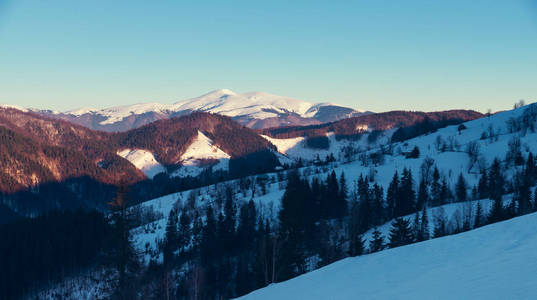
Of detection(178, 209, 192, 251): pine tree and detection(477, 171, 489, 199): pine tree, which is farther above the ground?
detection(477, 171, 489, 199): pine tree

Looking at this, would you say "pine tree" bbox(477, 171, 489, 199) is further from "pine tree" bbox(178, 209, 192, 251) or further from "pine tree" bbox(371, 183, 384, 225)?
"pine tree" bbox(178, 209, 192, 251)

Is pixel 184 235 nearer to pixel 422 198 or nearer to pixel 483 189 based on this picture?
pixel 422 198

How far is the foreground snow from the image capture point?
583 inches

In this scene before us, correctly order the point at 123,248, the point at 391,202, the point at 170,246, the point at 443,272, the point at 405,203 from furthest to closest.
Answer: the point at 391,202 < the point at 405,203 < the point at 170,246 < the point at 123,248 < the point at 443,272

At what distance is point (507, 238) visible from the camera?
69.9 ft

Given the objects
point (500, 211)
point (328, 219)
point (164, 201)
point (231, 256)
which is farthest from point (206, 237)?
point (164, 201)

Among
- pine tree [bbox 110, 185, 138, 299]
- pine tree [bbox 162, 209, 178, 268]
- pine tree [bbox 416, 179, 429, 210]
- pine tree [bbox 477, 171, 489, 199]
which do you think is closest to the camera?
pine tree [bbox 110, 185, 138, 299]

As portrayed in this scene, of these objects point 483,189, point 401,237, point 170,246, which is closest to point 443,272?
point 401,237

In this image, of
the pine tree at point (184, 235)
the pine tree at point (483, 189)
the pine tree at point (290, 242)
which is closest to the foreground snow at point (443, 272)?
the pine tree at point (290, 242)

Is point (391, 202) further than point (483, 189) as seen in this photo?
Yes

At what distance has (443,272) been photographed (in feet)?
61.5

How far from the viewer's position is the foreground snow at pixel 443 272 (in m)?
14.8

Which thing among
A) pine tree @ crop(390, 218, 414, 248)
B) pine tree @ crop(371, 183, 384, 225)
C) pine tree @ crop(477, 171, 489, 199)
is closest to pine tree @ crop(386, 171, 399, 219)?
pine tree @ crop(371, 183, 384, 225)

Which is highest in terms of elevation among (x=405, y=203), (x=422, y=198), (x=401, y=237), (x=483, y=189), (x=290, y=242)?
(x=290, y=242)
